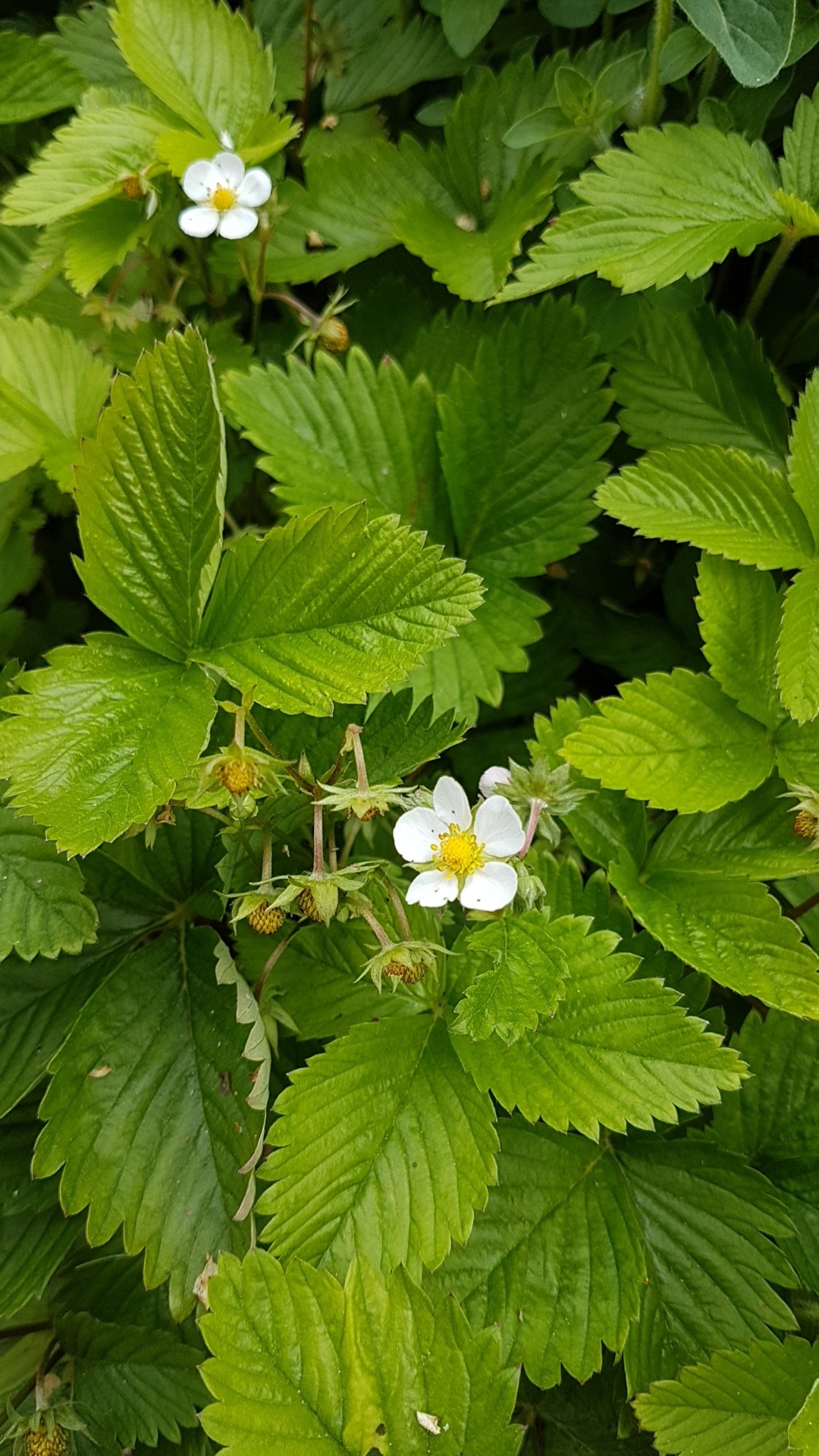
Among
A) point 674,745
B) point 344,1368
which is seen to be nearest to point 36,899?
point 344,1368

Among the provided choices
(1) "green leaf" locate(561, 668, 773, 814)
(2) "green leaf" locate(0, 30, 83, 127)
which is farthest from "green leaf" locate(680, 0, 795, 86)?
(2) "green leaf" locate(0, 30, 83, 127)

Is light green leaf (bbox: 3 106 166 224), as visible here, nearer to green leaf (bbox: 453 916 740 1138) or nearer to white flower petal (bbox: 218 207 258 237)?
white flower petal (bbox: 218 207 258 237)

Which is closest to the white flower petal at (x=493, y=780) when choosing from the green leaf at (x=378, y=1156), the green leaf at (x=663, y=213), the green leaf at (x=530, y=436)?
the green leaf at (x=378, y=1156)

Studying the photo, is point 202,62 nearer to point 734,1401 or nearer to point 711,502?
point 711,502

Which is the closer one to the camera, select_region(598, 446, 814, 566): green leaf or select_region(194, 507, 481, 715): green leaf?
select_region(194, 507, 481, 715): green leaf

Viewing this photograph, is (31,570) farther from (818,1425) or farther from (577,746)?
(818,1425)

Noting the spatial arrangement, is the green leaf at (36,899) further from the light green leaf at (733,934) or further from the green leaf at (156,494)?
the light green leaf at (733,934)

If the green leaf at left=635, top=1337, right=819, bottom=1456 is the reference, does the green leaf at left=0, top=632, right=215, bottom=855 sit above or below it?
above
